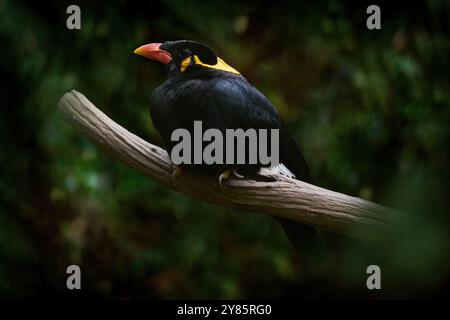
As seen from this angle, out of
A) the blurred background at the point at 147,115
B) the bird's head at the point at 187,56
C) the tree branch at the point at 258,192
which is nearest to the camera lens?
the tree branch at the point at 258,192

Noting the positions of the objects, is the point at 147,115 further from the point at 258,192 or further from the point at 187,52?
the point at 258,192

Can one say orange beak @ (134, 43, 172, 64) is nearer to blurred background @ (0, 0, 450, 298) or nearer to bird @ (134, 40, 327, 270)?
bird @ (134, 40, 327, 270)

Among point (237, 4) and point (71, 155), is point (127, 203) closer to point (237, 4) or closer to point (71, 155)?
point (71, 155)

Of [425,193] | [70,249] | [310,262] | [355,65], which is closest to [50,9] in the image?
[70,249]

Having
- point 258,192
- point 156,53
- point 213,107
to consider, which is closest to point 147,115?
point 156,53

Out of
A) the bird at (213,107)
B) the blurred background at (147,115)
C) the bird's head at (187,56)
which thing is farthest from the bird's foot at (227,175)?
the blurred background at (147,115)

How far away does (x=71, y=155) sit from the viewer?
2.29 meters

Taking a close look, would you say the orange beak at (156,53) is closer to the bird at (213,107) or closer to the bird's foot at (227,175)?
the bird at (213,107)

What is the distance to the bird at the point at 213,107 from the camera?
5.96 ft

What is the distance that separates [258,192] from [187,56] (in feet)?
1.61

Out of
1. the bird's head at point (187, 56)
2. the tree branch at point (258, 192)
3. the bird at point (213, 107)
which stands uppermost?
the bird's head at point (187, 56)

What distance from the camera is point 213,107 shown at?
1.81 metres

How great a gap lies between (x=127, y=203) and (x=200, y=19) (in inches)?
29.8

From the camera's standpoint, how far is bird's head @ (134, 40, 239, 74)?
6.30 ft
